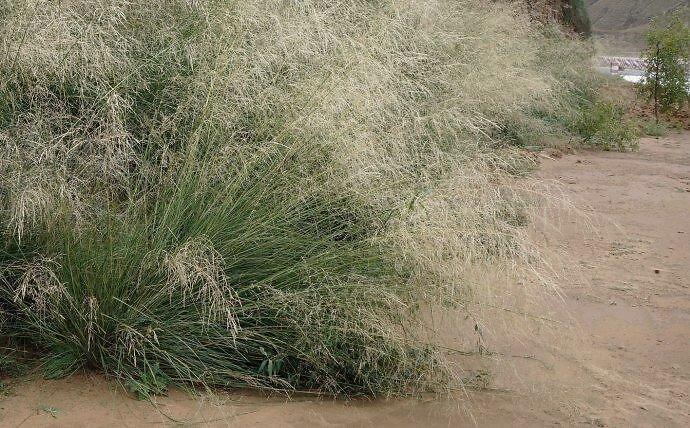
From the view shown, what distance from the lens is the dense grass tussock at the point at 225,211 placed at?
10.3 ft

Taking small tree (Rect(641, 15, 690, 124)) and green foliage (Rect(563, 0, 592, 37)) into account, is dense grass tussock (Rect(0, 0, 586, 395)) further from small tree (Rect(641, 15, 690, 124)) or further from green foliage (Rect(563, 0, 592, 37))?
green foliage (Rect(563, 0, 592, 37))

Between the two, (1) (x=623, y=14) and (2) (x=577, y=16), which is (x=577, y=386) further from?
(1) (x=623, y=14)

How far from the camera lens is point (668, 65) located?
16.3 meters

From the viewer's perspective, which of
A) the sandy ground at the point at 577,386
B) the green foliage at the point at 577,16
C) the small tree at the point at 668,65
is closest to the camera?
the sandy ground at the point at 577,386

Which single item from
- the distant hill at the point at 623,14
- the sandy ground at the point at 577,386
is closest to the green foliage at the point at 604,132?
the sandy ground at the point at 577,386

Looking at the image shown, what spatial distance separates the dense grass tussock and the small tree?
1373cm

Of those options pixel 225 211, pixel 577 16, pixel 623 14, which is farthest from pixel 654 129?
pixel 623 14

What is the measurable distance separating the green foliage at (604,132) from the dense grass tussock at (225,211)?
318 inches

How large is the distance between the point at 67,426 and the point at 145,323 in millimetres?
457

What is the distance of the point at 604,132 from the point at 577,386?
8294 mm

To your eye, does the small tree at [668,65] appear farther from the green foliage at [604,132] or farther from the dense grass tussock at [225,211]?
the dense grass tussock at [225,211]

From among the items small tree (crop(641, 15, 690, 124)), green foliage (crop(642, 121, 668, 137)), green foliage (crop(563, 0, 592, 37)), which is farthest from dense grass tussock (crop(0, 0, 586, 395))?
green foliage (crop(563, 0, 592, 37))

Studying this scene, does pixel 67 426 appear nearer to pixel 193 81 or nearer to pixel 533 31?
pixel 193 81

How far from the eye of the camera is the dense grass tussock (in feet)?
10.3
